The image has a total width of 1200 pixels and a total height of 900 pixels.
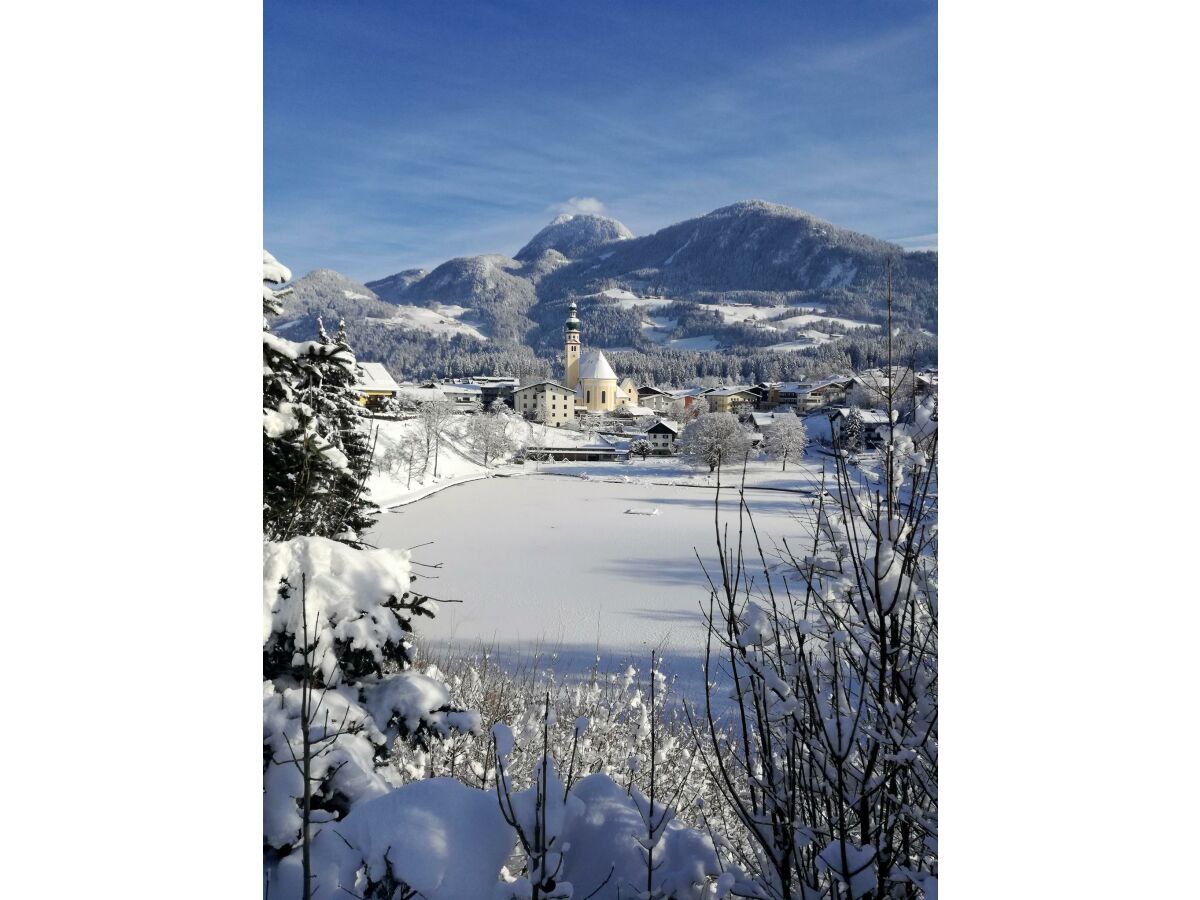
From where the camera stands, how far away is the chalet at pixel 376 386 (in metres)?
3.69

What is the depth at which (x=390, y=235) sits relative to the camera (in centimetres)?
161

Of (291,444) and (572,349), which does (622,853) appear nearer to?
(291,444)

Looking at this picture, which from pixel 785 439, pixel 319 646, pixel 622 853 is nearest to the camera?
pixel 622 853

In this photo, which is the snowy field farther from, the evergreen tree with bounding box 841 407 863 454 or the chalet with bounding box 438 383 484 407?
the evergreen tree with bounding box 841 407 863 454

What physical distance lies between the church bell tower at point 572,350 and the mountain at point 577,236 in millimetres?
1554

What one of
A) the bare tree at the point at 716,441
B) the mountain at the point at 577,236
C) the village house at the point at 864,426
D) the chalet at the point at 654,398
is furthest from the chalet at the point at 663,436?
the village house at the point at 864,426

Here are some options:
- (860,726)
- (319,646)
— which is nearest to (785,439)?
(860,726)

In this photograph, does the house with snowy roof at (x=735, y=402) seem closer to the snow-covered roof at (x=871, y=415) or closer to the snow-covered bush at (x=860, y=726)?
the snow-covered roof at (x=871, y=415)

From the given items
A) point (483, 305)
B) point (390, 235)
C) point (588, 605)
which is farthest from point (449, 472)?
point (390, 235)

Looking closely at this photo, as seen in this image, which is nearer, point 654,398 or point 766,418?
point 766,418

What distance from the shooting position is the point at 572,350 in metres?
5.21

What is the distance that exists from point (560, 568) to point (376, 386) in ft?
14.3
